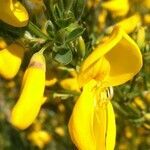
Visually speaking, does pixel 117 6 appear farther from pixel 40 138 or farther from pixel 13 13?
pixel 40 138

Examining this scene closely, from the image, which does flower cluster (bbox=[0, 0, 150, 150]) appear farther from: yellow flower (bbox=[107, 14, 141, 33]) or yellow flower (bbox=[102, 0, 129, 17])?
yellow flower (bbox=[102, 0, 129, 17])

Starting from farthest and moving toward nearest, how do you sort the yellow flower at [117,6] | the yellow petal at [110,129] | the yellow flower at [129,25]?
1. the yellow flower at [117,6]
2. the yellow flower at [129,25]
3. the yellow petal at [110,129]

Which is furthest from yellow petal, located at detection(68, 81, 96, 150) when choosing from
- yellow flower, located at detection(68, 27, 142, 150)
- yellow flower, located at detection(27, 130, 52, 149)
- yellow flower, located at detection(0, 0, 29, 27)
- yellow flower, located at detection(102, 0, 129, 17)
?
yellow flower, located at detection(27, 130, 52, 149)

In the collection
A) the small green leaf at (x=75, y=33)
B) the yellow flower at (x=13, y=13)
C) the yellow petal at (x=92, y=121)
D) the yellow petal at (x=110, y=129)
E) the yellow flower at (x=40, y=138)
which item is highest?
the yellow flower at (x=13, y=13)

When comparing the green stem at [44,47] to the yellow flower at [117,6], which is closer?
the green stem at [44,47]

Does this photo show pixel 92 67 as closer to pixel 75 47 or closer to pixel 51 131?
pixel 75 47

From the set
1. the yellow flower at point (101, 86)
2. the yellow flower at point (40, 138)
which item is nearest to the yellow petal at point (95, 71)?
the yellow flower at point (101, 86)

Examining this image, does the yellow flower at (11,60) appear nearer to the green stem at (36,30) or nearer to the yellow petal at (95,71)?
the green stem at (36,30)
